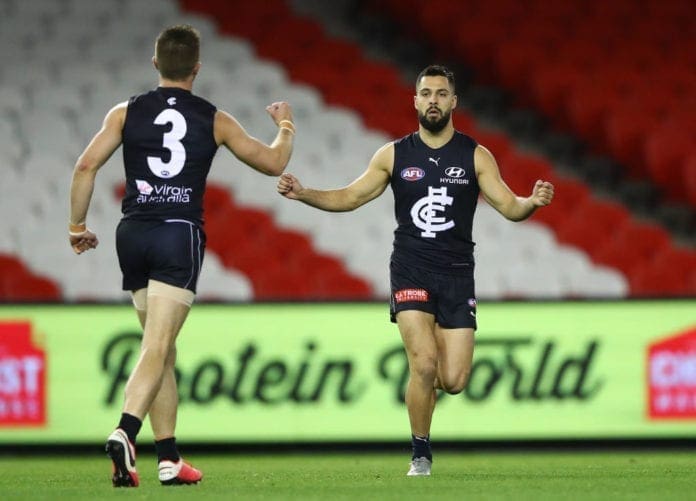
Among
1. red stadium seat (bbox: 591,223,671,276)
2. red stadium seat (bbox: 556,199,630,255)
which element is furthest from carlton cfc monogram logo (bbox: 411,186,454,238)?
red stadium seat (bbox: 556,199,630,255)

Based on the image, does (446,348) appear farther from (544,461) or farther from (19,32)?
(19,32)

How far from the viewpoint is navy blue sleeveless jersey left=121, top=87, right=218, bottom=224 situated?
20.8 ft

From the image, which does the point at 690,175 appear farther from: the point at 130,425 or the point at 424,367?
the point at 130,425

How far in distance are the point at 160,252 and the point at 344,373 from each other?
3667 mm

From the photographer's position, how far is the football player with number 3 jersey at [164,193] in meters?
6.23

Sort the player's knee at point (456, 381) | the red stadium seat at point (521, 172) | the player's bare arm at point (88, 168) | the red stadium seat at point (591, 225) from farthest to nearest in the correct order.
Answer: the red stadium seat at point (521, 172) < the red stadium seat at point (591, 225) < the player's knee at point (456, 381) < the player's bare arm at point (88, 168)

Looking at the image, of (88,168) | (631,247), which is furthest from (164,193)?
(631,247)

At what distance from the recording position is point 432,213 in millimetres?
7160

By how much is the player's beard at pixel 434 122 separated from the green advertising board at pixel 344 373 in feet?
8.94

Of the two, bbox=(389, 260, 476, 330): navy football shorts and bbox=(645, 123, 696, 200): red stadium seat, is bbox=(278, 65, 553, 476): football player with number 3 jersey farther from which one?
bbox=(645, 123, 696, 200): red stadium seat

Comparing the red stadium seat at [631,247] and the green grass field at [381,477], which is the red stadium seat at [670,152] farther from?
the green grass field at [381,477]

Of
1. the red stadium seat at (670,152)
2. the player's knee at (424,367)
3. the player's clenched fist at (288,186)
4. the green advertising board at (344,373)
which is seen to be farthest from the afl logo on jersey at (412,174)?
the red stadium seat at (670,152)

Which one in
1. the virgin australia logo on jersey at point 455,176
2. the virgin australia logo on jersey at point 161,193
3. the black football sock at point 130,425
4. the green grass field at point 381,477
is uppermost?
the virgin australia logo on jersey at point 455,176

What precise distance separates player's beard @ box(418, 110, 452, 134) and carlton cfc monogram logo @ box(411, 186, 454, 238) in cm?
31
